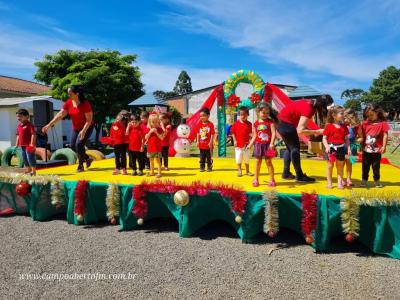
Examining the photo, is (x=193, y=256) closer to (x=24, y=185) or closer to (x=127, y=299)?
(x=127, y=299)

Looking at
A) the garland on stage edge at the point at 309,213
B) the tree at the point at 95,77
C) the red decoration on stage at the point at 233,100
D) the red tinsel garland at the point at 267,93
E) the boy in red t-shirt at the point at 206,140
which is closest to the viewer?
the garland on stage edge at the point at 309,213

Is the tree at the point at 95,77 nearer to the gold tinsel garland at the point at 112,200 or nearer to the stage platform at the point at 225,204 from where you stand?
the stage platform at the point at 225,204

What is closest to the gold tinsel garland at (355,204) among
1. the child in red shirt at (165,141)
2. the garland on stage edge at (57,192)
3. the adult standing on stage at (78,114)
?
the child in red shirt at (165,141)

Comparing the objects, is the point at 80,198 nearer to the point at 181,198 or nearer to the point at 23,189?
the point at 23,189

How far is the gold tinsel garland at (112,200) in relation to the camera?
4.58m

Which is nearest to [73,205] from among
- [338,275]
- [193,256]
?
[193,256]

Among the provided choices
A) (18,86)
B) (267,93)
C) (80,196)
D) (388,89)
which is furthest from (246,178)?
(388,89)

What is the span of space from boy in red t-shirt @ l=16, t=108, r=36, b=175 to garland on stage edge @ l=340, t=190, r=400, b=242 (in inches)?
199

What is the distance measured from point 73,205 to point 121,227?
0.89 m

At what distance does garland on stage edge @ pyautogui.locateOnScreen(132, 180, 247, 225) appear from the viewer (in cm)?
395

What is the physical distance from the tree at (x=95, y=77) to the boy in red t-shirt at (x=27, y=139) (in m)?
13.0

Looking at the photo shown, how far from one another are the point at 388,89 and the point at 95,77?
43.9 m

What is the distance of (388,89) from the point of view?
45031 millimetres

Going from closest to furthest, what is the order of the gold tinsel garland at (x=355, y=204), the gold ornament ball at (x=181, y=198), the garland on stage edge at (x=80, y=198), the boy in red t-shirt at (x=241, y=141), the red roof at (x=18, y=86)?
1. the gold tinsel garland at (x=355, y=204)
2. the gold ornament ball at (x=181, y=198)
3. the garland on stage edge at (x=80, y=198)
4. the boy in red t-shirt at (x=241, y=141)
5. the red roof at (x=18, y=86)
